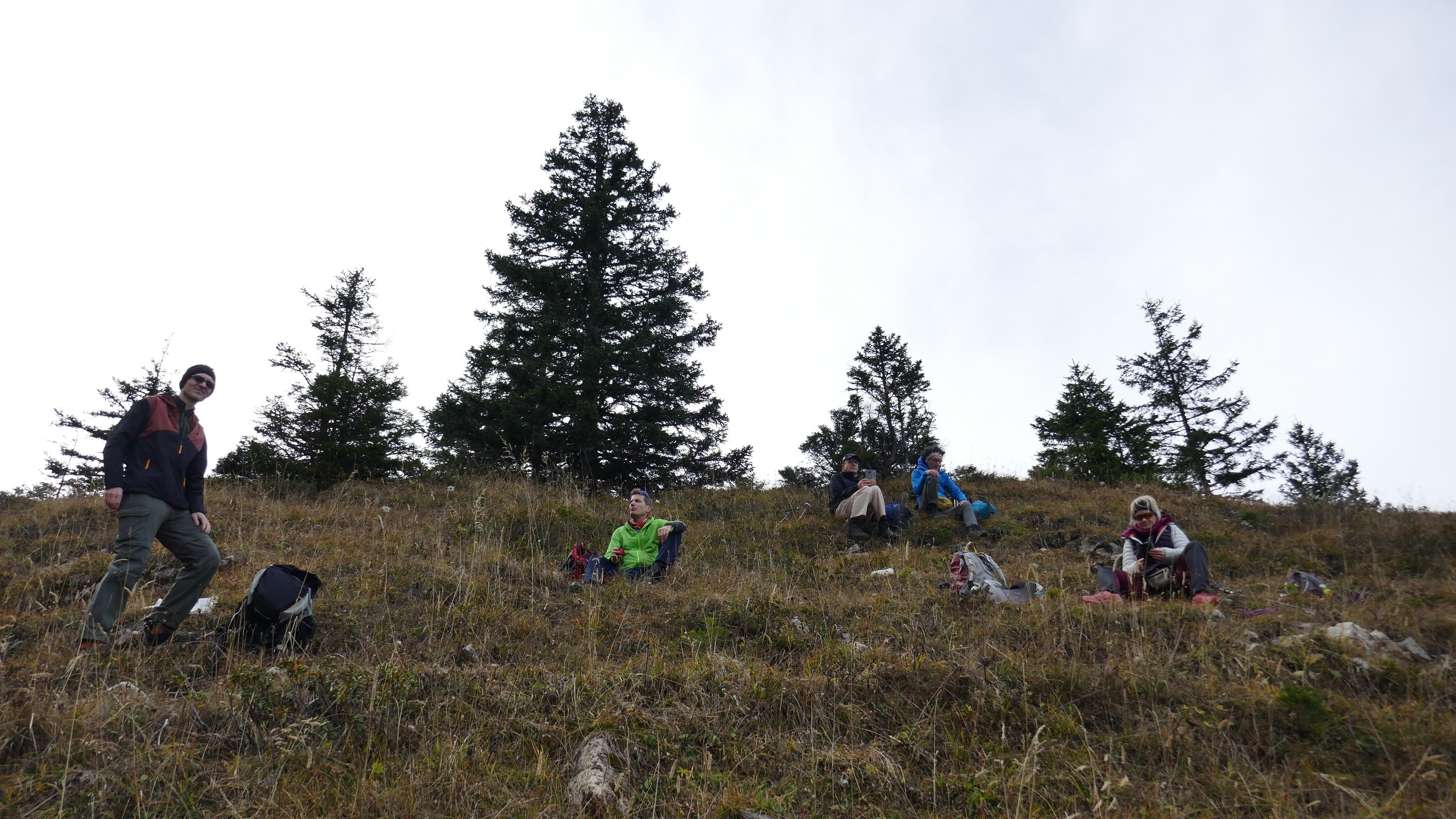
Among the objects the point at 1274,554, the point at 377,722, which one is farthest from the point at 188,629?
the point at 1274,554

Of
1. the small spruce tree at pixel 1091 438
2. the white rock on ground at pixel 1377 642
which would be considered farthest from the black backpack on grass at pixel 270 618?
the small spruce tree at pixel 1091 438

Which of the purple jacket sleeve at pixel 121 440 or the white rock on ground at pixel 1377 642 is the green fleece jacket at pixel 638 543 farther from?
the white rock on ground at pixel 1377 642

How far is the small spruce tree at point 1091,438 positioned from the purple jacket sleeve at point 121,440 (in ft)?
45.9

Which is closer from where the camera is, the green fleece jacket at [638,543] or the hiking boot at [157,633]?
the hiking boot at [157,633]

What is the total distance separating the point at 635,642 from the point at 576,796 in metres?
1.88

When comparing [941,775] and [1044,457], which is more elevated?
[1044,457]

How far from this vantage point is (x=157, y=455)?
4840 millimetres

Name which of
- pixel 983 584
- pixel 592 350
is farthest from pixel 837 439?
pixel 983 584

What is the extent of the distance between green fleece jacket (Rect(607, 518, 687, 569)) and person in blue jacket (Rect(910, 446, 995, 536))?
15.6 ft

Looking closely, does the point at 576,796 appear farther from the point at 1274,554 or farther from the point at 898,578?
the point at 1274,554

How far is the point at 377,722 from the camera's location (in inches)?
138

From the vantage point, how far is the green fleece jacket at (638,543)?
701cm

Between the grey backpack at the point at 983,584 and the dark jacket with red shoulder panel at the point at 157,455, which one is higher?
the dark jacket with red shoulder panel at the point at 157,455

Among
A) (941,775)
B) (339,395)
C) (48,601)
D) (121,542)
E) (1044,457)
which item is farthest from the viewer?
(1044,457)
